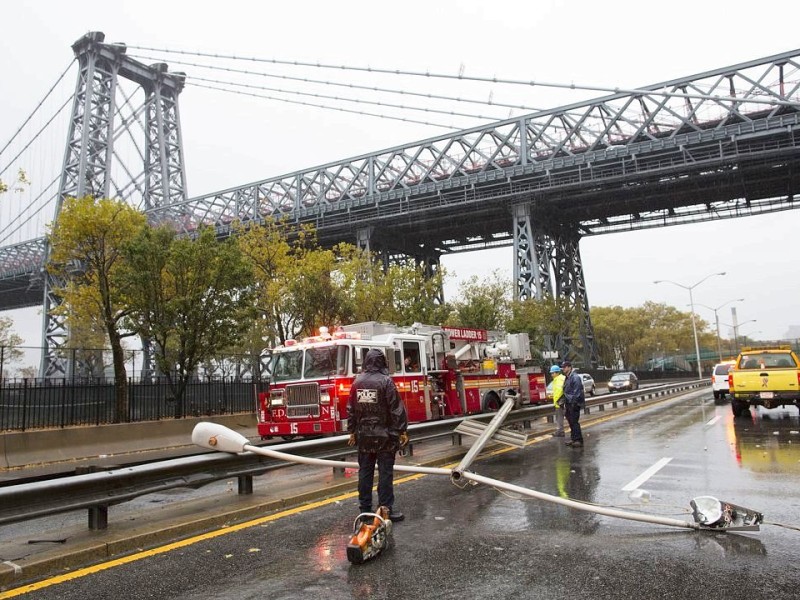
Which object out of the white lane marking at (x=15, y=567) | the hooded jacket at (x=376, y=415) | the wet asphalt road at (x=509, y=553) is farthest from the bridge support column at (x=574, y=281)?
the white lane marking at (x=15, y=567)

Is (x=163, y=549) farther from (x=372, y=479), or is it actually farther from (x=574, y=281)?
(x=574, y=281)

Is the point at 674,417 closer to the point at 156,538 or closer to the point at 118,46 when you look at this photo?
the point at 156,538

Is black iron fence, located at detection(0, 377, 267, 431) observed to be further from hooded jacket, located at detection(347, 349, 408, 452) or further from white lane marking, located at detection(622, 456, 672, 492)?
white lane marking, located at detection(622, 456, 672, 492)

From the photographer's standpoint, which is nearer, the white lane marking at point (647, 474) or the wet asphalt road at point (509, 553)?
the wet asphalt road at point (509, 553)

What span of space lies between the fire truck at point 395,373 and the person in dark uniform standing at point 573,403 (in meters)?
1.18

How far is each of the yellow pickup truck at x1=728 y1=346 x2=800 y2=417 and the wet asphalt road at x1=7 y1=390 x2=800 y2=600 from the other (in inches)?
376

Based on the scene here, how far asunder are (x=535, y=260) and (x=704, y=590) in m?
51.6

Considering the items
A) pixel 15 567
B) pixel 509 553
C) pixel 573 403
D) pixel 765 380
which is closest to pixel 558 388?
pixel 573 403

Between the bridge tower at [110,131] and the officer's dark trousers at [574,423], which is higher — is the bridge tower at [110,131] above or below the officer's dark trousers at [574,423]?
above

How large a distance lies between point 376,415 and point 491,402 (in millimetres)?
12605

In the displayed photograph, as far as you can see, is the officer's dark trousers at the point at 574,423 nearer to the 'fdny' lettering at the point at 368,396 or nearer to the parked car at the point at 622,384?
the 'fdny' lettering at the point at 368,396

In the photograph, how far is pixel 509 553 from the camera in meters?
5.56

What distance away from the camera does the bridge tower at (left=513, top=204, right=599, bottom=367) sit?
55.1 meters

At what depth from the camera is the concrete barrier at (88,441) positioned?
13.8m
